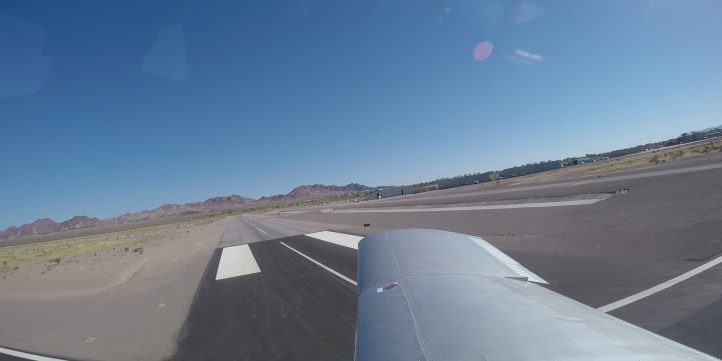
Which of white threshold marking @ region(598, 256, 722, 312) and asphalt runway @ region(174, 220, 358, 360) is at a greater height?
white threshold marking @ region(598, 256, 722, 312)

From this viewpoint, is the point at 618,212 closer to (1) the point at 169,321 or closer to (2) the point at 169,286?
(1) the point at 169,321

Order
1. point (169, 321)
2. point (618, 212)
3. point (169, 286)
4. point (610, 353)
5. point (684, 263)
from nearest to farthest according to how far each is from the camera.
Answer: point (610, 353)
point (684, 263)
point (169, 321)
point (169, 286)
point (618, 212)

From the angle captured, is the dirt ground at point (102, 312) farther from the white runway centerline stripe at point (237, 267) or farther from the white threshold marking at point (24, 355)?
the white runway centerline stripe at point (237, 267)

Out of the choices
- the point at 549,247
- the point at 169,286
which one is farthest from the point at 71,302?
the point at 549,247

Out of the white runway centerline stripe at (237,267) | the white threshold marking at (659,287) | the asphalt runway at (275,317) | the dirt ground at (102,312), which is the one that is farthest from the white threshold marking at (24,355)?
the white threshold marking at (659,287)

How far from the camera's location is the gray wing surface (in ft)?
6.32

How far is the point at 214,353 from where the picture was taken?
5.90 metres

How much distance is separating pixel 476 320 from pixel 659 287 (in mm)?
5487

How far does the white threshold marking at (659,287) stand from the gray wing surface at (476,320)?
2.49 metres

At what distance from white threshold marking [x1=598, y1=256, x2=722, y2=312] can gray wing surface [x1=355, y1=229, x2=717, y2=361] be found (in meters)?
2.49

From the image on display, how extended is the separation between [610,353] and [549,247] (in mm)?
9737

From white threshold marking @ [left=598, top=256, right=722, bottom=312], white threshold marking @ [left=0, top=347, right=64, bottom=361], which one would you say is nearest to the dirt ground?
white threshold marking @ [left=0, top=347, right=64, bottom=361]

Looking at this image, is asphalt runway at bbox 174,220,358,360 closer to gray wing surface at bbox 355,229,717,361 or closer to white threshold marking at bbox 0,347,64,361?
gray wing surface at bbox 355,229,717,361

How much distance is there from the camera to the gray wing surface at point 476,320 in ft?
6.32
